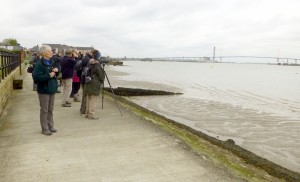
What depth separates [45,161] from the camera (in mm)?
5855

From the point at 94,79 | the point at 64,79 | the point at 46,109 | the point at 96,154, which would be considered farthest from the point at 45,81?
the point at 64,79

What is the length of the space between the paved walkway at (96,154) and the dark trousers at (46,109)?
1.02 feet

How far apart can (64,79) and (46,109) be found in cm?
418

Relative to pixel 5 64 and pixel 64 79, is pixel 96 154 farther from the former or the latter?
pixel 5 64

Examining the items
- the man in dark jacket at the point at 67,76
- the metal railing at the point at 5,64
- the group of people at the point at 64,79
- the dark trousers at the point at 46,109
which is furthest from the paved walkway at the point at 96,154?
the metal railing at the point at 5,64

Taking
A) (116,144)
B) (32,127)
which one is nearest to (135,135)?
(116,144)

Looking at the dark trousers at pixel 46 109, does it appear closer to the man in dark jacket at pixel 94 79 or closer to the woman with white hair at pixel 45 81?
the woman with white hair at pixel 45 81

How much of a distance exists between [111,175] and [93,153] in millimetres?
1220

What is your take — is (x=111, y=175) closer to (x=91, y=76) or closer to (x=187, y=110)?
(x=91, y=76)

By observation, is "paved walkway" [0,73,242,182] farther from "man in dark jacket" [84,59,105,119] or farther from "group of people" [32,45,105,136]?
"man in dark jacket" [84,59,105,119]

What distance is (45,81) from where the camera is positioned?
730cm

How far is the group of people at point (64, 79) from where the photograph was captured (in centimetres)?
720

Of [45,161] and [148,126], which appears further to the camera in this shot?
[148,126]

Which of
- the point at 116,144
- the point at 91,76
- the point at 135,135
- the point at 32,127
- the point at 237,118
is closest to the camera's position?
the point at 116,144
